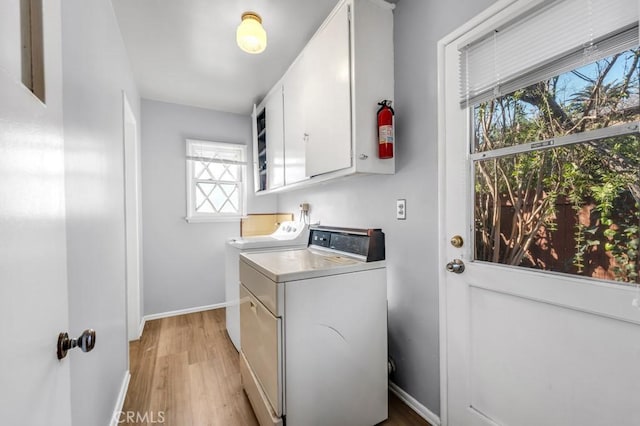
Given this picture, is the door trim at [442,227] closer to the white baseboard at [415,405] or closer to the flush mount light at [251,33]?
the white baseboard at [415,405]

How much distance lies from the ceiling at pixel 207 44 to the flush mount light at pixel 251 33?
0.08 metres

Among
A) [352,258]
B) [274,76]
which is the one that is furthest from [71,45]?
[274,76]

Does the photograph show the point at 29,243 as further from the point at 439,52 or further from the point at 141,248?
the point at 141,248

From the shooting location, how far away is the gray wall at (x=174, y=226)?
3.15m

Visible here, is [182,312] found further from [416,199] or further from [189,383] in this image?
[416,199]

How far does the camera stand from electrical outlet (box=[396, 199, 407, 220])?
170 cm

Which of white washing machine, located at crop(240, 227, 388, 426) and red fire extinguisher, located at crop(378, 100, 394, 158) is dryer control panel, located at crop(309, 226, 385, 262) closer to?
white washing machine, located at crop(240, 227, 388, 426)

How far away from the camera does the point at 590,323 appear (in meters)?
0.95

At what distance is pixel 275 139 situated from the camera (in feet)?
9.23

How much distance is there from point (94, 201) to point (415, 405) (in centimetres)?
205

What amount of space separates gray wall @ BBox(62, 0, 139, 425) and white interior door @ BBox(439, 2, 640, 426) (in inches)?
63.3

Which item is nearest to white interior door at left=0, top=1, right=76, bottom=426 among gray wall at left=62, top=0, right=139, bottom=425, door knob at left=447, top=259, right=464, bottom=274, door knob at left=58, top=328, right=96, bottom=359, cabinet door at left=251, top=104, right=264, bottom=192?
door knob at left=58, top=328, right=96, bottom=359

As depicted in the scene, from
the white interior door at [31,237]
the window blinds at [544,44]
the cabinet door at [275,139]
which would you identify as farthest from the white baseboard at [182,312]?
the window blinds at [544,44]

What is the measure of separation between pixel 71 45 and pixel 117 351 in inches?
65.3
